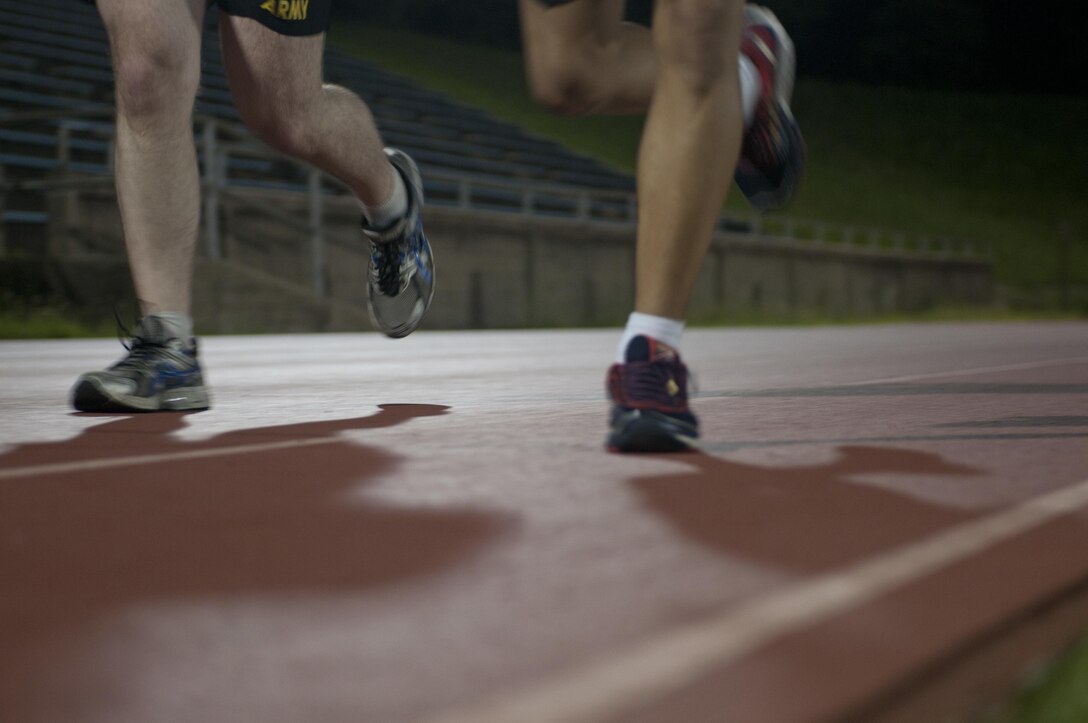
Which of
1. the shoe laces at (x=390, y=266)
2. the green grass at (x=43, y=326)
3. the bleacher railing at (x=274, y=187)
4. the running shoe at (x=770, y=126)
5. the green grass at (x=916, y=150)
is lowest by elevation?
the green grass at (x=43, y=326)

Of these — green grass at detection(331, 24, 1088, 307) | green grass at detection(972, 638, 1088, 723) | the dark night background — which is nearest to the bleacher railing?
green grass at detection(972, 638, 1088, 723)

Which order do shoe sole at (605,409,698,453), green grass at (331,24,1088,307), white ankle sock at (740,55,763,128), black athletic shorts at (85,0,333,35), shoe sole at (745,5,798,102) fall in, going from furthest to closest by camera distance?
1. green grass at (331,24,1088,307)
2. black athletic shorts at (85,0,333,35)
3. shoe sole at (745,5,798,102)
4. white ankle sock at (740,55,763,128)
5. shoe sole at (605,409,698,453)

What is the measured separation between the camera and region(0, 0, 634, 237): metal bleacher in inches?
Result: 590

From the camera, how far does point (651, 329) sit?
233 centimetres

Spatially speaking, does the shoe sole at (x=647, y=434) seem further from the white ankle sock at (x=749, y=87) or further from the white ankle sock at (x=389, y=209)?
the white ankle sock at (x=389, y=209)

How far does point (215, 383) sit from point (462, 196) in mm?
15222

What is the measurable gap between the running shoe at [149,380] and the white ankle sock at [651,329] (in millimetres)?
1282

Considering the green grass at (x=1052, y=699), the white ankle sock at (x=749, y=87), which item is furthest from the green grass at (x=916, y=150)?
the green grass at (x=1052, y=699)

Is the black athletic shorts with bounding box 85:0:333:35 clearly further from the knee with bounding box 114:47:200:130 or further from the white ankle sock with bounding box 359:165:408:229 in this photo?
the white ankle sock with bounding box 359:165:408:229

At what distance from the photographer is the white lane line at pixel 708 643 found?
2.67 feet

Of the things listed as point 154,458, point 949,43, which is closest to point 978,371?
point 154,458

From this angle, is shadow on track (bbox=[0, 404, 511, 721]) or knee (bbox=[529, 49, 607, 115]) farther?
knee (bbox=[529, 49, 607, 115])

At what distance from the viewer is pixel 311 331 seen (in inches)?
560

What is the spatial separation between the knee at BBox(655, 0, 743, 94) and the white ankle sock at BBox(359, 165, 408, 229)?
5.20ft
